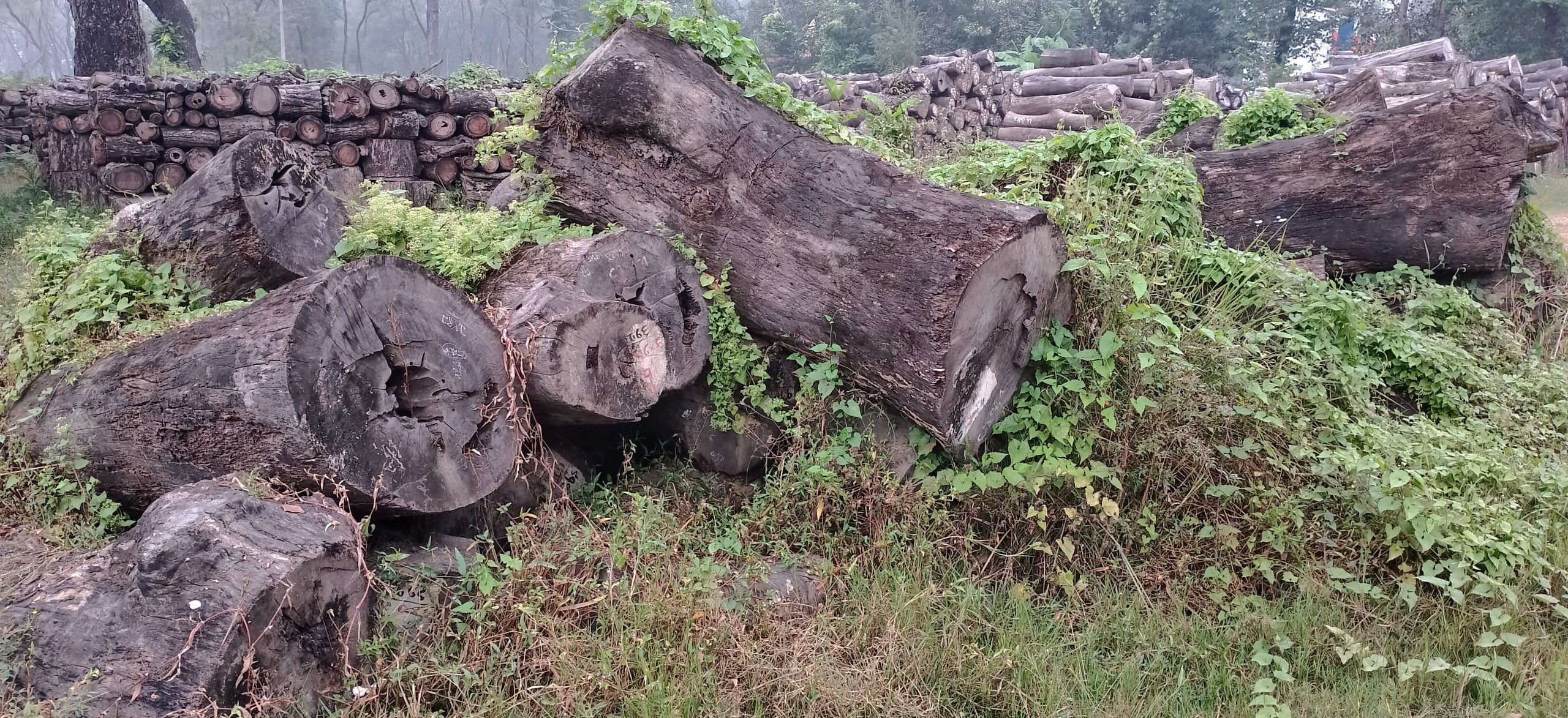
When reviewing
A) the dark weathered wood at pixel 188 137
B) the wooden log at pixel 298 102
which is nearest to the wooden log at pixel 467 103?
the wooden log at pixel 298 102

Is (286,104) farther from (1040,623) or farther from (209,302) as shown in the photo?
(1040,623)

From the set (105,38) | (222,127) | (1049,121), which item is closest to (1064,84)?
(1049,121)

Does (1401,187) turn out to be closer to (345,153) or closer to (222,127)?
(345,153)

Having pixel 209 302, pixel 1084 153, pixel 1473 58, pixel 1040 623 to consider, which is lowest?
pixel 1040 623

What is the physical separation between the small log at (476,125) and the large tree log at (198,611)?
8.85 meters

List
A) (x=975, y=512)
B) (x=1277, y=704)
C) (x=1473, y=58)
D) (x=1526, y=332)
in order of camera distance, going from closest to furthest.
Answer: (x=1277, y=704), (x=975, y=512), (x=1526, y=332), (x=1473, y=58)

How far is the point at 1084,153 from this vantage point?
5273mm

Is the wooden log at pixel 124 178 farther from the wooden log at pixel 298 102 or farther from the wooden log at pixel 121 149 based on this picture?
the wooden log at pixel 298 102

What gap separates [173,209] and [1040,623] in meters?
4.37

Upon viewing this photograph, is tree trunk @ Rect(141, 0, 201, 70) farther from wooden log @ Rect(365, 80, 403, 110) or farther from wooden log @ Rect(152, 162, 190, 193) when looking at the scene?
wooden log @ Rect(365, 80, 403, 110)

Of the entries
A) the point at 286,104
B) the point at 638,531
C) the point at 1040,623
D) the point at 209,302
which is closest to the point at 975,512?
the point at 1040,623

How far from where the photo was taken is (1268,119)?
6531 millimetres

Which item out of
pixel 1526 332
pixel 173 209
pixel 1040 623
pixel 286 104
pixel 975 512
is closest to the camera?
pixel 1040 623

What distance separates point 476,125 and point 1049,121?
28.2ft
